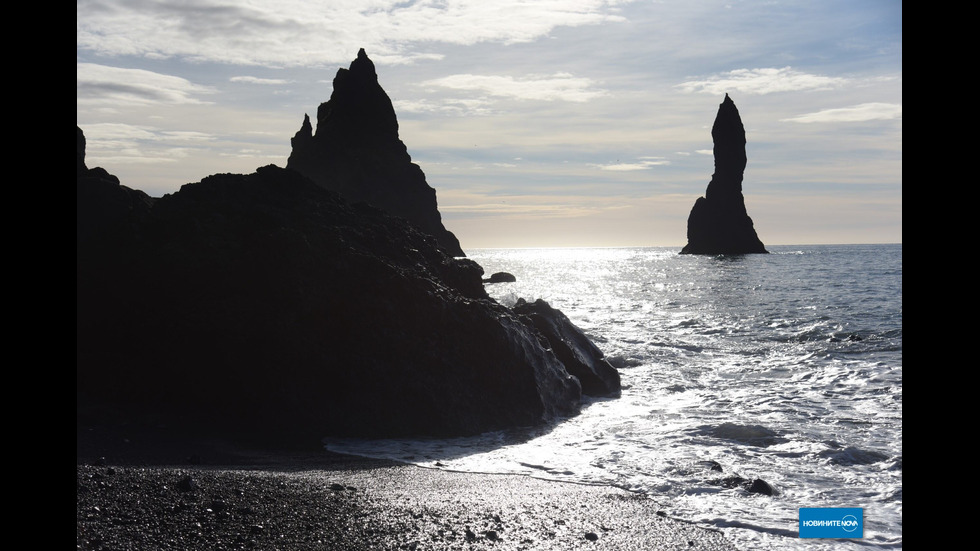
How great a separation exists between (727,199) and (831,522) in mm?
135946

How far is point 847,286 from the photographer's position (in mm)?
46812

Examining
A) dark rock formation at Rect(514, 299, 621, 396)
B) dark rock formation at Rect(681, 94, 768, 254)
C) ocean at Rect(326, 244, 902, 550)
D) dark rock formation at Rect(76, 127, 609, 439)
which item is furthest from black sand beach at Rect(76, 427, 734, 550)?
dark rock formation at Rect(681, 94, 768, 254)

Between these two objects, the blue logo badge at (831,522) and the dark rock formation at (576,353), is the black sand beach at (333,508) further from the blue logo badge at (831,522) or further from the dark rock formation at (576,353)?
the dark rock formation at (576,353)

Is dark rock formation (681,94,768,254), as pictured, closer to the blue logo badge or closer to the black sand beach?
the blue logo badge

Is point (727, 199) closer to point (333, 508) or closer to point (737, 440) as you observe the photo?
point (737, 440)

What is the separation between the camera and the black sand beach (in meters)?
5.51

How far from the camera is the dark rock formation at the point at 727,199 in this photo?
13188 centimetres

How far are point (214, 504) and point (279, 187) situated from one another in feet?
25.6

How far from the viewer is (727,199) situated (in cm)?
13400

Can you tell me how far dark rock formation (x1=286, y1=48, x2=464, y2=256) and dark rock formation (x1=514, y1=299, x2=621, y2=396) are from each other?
78.7 m

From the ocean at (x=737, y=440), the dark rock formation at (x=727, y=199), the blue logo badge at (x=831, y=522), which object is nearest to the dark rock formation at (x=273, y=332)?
the ocean at (x=737, y=440)

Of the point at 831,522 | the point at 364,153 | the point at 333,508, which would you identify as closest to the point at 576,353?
the point at 831,522

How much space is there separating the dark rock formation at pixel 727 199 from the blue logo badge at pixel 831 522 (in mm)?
134375
